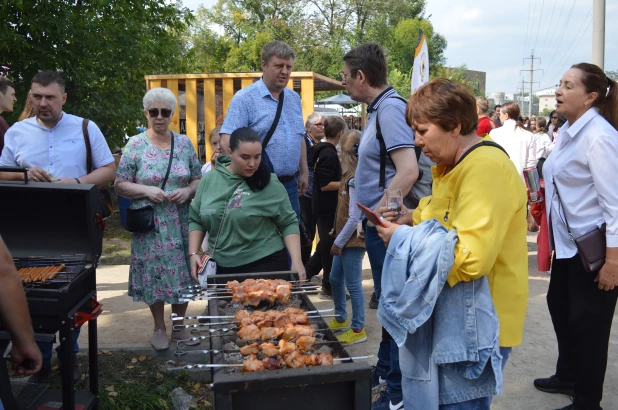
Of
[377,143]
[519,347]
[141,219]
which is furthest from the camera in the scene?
[519,347]

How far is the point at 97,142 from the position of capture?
453 centimetres

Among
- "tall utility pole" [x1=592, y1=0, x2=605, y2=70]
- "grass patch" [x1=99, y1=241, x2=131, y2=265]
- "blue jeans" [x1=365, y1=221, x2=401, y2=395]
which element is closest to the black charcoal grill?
"blue jeans" [x1=365, y1=221, x2=401, y2=395]

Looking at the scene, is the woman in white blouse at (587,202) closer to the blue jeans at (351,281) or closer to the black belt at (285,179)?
the blue jeans at (351,281)

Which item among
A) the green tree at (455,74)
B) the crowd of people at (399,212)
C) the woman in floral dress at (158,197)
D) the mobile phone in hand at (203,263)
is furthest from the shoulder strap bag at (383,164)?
the green tree at (455,74)

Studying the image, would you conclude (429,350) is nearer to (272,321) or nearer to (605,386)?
(272,321)

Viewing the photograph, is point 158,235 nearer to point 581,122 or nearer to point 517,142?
point 581,122

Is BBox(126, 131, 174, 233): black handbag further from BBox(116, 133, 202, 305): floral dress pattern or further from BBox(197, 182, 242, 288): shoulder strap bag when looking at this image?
BBox(197, 182, 242, 288): shoulder strap bag

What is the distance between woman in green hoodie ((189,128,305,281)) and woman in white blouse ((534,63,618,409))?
1.78 metres

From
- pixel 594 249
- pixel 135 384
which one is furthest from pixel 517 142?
pixel 135 384

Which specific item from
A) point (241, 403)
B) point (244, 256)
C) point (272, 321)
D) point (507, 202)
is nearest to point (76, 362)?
point (244, 256)

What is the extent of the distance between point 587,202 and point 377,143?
1.37 m

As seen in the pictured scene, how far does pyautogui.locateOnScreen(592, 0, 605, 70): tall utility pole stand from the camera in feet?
33.2

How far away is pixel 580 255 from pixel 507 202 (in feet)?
5.42

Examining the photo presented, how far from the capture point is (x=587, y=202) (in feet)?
11.6
